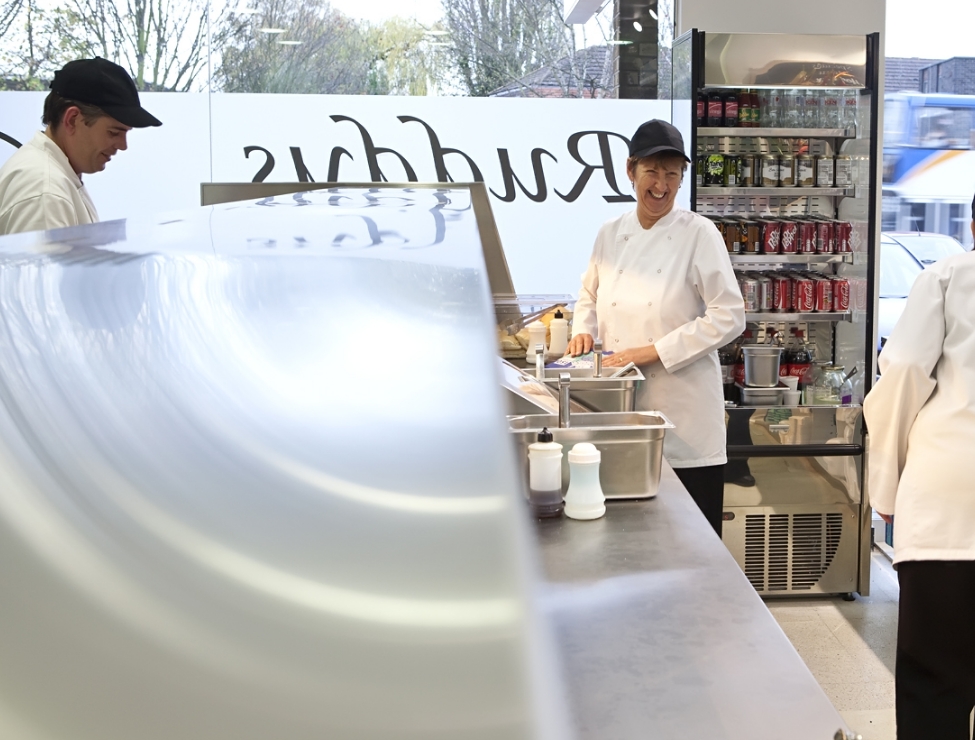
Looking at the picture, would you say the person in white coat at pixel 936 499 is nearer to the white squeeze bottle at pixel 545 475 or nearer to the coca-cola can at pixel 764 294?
the white squeeze bottle at pixel 545 475

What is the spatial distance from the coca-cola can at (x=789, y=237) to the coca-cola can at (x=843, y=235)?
20cm

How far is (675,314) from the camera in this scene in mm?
3322

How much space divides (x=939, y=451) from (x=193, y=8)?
16.2 ft

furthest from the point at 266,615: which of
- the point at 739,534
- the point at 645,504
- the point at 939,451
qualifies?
the point at 739,534

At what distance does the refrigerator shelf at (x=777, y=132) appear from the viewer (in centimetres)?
458

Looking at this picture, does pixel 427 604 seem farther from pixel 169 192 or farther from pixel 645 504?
pixel 169 192

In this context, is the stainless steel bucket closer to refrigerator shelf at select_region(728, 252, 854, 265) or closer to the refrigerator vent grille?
refrigerator shelf at select_region(728, 252, 854, 265)

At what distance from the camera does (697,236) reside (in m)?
3.32

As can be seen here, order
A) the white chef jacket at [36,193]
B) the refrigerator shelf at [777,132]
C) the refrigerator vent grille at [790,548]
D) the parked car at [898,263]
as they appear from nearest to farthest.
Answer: the white chef jacket at [36,193] → the refrigerator vent grille at [790,548] → the refrigerator shelf at [777,132] → the parked car at [898,263]

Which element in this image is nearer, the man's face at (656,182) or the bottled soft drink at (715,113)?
the man's face at (656,182)

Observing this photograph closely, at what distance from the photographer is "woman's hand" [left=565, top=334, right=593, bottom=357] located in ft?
10.5

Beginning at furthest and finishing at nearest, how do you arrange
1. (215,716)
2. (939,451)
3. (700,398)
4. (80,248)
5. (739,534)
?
(739,534), (700,398), (939,451), (80,248), (215,716)

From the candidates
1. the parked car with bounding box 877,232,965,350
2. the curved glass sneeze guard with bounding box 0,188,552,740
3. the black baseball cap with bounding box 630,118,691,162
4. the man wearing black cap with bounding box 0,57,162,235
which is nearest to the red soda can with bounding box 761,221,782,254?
the parked car with bounding box 877,232,965,350

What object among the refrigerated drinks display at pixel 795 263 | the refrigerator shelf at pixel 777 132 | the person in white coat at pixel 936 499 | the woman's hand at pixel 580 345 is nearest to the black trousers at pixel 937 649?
the person in white coat at pixel 936 499
